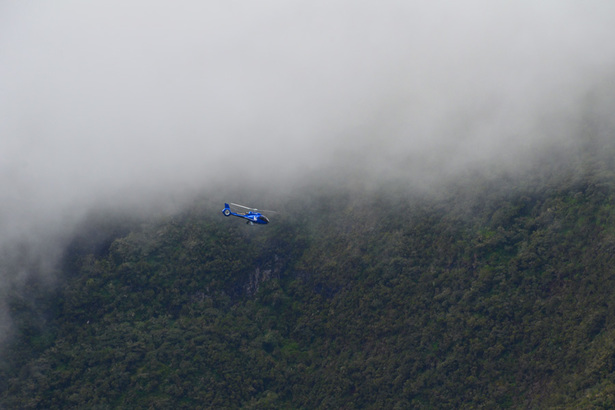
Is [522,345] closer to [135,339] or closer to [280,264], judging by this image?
[280,264]

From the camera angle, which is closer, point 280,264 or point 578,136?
point 578,136

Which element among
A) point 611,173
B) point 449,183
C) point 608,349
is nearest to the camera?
point 608,349

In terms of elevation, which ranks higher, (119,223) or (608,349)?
(119,223)

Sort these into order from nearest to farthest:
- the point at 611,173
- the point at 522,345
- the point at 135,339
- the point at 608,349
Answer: the point at 608,349 → the point at 522,345 → the point at 611,173 → the point at 135,339

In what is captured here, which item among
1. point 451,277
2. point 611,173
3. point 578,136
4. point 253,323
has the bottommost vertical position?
point 253,323

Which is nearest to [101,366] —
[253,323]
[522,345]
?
[253,323]

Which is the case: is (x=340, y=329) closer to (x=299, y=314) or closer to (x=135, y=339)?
(x=299, y=314)

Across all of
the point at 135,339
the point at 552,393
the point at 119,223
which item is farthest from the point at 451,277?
the point at 119,223
